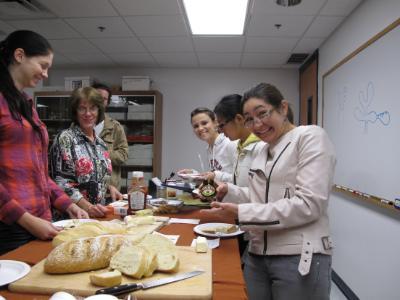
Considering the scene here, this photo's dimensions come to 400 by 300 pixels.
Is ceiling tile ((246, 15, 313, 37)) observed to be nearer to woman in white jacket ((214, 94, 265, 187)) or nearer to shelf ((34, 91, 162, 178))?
woman in white jacket ((214, 94, 265, 187))

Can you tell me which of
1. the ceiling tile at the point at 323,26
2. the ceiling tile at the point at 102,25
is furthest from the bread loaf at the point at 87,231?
the ceiling tile at the point at 323,26

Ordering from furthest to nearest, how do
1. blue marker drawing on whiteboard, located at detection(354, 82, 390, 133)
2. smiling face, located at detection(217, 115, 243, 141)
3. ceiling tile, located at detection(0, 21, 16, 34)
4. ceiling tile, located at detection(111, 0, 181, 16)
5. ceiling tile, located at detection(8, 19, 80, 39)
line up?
ceiling tile, located at detection(0, 21, 16, 34) → ceiling tile, located at detection(8, 19, 80, 39) → ceiling tile, located at detection(111, 0, 181, 16) → blue marker drawing on whiteboard, located at detection(354, 82, 390, 133) → smiling face, located at detection(217, 115, 243, 141)

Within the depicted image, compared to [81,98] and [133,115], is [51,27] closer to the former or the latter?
[133,115]

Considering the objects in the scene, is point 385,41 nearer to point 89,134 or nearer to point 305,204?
point 305,204

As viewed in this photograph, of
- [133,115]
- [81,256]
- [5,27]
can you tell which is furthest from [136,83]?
[81,256]

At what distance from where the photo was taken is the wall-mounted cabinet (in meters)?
4.71

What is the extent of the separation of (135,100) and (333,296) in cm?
356

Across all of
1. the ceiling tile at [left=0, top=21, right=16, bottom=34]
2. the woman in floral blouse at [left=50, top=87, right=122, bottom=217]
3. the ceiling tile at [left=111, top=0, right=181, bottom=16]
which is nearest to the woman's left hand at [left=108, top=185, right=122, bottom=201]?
the woman in floral blouse at [left=50, top=87, right=122, bottom=217]

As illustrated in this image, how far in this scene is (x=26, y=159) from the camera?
1184mm

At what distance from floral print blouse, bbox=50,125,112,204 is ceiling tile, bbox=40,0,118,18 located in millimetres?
1646

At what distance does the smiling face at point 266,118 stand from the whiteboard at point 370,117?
1.17 m

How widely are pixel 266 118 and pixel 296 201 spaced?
343mm

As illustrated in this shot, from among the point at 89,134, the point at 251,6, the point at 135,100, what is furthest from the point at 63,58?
the point at 89,134

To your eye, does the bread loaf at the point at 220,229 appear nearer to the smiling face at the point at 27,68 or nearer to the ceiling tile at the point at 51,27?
the smiling face at the point at 27,68
